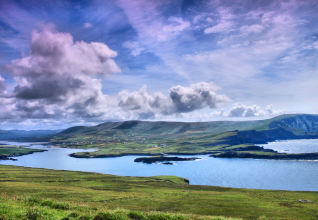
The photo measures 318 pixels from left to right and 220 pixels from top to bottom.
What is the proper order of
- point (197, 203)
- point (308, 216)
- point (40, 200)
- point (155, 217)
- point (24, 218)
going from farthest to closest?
1. point (197, 203)
2. point (308, 216)
3. point (40, 200)
4. point (155, 217)
5. point (24, 218)

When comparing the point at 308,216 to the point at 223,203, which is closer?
the point at 308,216

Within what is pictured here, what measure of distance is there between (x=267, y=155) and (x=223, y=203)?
551 feet

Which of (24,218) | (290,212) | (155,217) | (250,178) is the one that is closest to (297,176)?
(250,178)

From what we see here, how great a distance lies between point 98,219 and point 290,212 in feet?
127

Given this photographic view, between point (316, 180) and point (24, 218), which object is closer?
point (24, 218)

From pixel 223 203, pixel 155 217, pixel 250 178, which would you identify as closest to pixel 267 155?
pixel 250 178

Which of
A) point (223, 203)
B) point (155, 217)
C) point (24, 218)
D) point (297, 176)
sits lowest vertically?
point (297, 176)

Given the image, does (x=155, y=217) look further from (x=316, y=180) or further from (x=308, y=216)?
(x=316, y=180)

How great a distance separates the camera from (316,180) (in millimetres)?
102875

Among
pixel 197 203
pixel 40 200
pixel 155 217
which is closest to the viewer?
pixel 155 217

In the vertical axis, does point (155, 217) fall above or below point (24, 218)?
below

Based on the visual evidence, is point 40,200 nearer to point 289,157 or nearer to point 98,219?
point 98,219

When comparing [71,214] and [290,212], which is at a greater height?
[71,214]

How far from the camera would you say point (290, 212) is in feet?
134
